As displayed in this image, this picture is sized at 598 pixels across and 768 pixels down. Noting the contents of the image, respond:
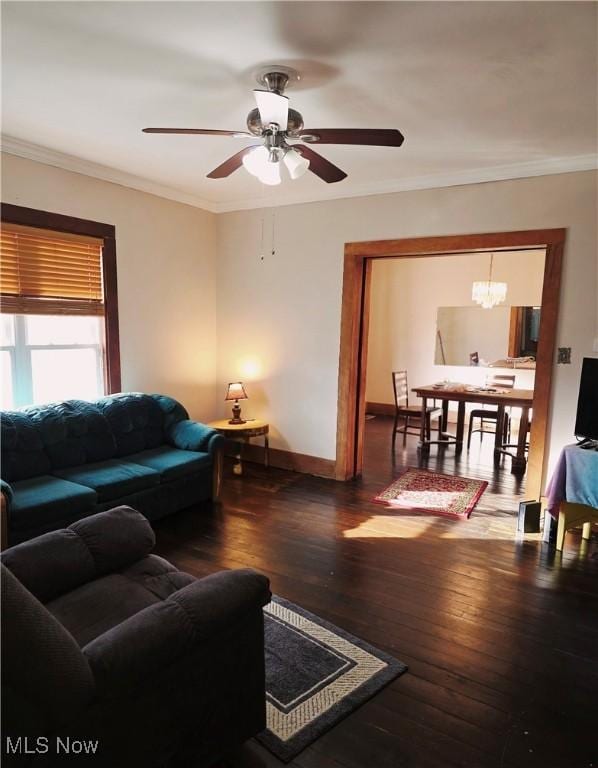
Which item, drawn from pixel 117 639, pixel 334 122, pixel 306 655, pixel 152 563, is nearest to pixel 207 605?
pixel 117 639

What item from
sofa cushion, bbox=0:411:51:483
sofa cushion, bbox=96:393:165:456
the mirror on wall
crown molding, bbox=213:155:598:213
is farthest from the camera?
the mirror on wall

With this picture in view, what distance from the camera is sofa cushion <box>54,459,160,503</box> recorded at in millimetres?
3273

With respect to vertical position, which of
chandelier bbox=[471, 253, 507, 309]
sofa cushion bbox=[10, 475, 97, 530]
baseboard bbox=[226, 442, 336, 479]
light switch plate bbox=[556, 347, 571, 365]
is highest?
chandelier bbox=[471, 253, 507, 309]

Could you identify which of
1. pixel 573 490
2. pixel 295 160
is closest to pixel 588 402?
pixel 573 490

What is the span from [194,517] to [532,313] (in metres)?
5.72

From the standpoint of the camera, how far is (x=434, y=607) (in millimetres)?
2643

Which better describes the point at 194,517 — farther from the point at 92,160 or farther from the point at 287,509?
the point at 92,160

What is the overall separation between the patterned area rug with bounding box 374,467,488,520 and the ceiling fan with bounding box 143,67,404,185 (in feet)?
9.22

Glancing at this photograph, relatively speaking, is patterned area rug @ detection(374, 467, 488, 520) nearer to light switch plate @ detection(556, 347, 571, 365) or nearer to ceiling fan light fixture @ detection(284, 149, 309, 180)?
light switch plate @ detection(556, 347, 571, 365)

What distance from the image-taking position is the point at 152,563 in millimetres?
2137

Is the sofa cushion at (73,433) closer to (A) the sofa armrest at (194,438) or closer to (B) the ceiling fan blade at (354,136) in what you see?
(A) the sofa armrest at (194,438)

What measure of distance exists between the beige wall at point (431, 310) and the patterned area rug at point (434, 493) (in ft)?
9.95

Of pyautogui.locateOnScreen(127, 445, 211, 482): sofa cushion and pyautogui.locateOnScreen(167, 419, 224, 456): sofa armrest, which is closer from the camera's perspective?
pyautogui.locateOnScreen(127, 445, 211, 482): sofa cushion

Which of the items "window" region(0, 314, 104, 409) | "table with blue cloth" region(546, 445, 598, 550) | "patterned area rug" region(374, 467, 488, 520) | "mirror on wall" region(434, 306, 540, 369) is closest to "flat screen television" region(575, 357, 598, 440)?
"table with blue cloth" region(546, 445, 598, 550)
